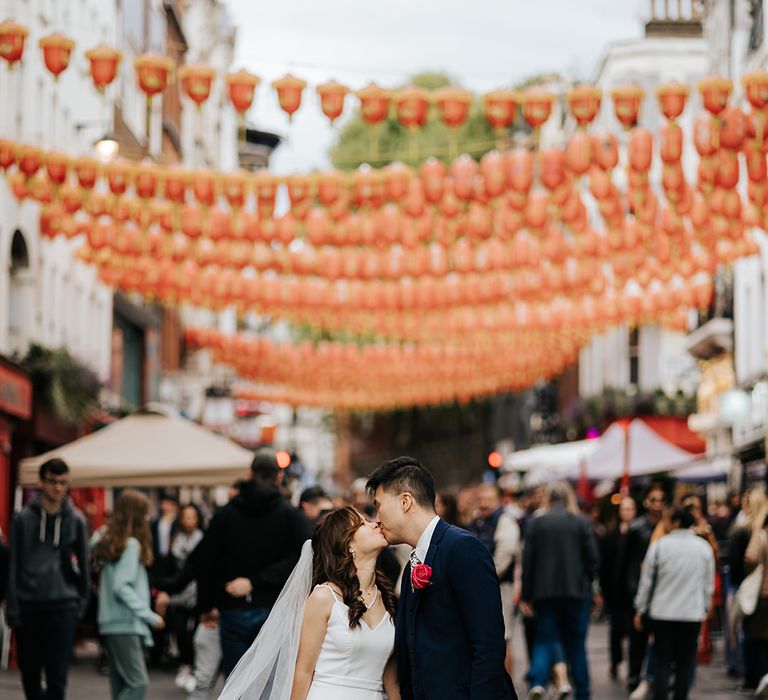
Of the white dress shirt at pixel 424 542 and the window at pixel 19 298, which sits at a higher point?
the window at pixel 19 298

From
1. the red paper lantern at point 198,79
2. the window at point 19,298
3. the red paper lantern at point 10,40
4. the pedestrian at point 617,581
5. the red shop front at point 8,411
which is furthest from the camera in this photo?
the window at point 19,298

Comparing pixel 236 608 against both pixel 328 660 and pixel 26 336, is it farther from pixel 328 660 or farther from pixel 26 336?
pixel 26 336

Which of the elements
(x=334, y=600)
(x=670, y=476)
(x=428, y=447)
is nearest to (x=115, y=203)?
(x=670, y=476)

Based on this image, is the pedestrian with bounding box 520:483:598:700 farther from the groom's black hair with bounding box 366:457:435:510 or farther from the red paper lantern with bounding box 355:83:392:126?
the groom's black hair with bounding box 366:457:435:510

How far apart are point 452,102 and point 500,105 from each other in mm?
508

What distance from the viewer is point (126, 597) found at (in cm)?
1202

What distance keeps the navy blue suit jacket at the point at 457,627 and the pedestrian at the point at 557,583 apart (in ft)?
26.6

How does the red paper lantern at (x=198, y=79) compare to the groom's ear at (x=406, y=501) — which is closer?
the groom's ear at (x=406, y=501)

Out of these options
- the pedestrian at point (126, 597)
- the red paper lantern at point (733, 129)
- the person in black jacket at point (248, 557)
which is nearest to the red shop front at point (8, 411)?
the red paper lantern at point (733, 129)

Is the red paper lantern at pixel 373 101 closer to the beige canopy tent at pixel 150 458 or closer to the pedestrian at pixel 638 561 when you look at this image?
the beige canopy tent at pixel 150 458

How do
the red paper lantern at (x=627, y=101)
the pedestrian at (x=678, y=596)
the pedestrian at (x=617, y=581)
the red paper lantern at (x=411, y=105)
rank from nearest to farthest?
1. the pedestrian at (x=678, y=596)
2. the pedestrian at (x=617, y=581)
3. the red paper lantern at (x=627, y=101)
4. the red paper lantern at (x=411, y=105)

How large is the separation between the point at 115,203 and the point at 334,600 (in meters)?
17.2

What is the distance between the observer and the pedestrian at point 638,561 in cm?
1593

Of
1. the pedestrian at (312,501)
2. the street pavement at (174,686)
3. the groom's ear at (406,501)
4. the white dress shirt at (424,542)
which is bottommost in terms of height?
the street pavement at (174,686)
